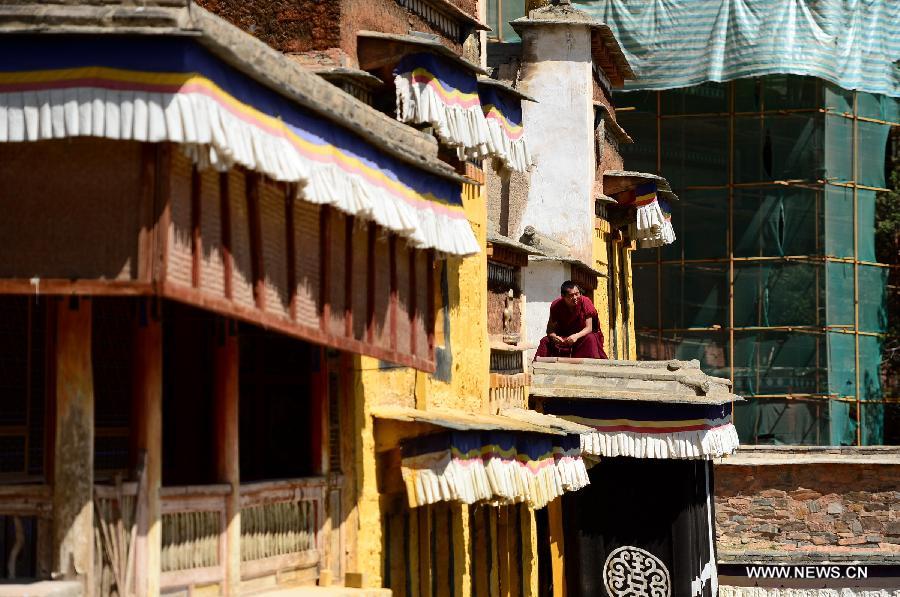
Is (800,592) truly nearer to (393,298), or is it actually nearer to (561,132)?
(561,132)

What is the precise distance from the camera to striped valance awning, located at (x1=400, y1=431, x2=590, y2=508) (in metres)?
11.4

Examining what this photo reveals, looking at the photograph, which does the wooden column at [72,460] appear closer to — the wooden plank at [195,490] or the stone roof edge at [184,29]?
the wooden plank at [195,490]

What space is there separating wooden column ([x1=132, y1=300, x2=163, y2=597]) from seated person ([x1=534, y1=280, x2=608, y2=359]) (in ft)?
28.6

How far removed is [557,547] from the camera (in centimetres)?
1664

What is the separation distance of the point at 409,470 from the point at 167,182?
12.3 ft

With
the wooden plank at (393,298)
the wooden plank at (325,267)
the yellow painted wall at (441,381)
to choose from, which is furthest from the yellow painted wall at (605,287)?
the wooden plank at (325,267)

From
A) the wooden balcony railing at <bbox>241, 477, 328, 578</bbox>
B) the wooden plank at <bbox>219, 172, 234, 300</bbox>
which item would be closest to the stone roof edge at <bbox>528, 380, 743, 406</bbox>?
the wooden balcony railing at <bbox>241, 477, 328, 578</bbox>

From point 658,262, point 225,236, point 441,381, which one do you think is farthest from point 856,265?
point 225,236

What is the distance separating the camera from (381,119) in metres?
10.9

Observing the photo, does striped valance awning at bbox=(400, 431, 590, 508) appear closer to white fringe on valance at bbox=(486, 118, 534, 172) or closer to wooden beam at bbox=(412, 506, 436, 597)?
wooden beam at bbox=(412, 506, 436, 597)

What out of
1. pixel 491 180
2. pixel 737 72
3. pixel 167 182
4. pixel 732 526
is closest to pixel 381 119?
pixel 167 182

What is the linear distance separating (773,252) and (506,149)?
18673 mm

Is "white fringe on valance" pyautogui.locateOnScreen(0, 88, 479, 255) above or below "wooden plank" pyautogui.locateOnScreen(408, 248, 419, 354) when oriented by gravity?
above

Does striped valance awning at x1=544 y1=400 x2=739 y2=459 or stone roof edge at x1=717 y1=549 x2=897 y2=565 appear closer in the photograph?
striped valance awning at x1=544 y1=400 x2=739 y2=459
